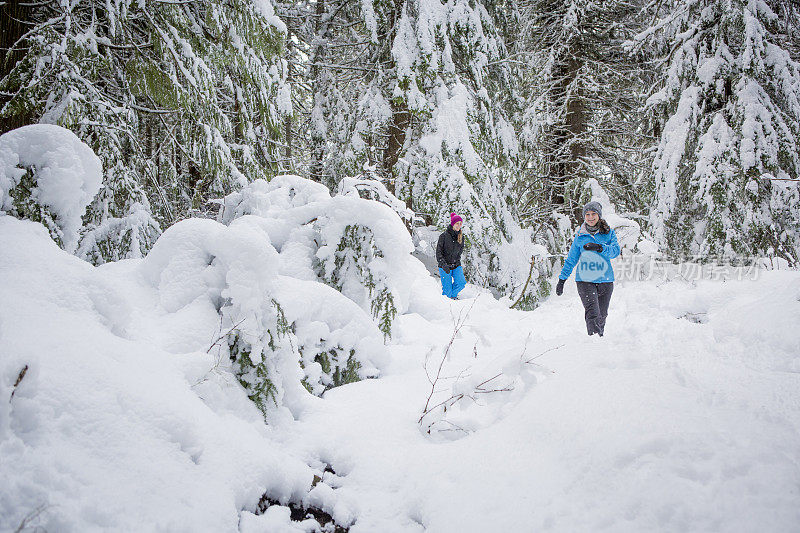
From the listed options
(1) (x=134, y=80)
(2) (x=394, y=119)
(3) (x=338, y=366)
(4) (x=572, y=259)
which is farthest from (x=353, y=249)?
(2) (x=394, y=119)

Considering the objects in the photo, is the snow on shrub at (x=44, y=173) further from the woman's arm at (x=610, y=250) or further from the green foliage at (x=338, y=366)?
the woman's arm at (x=610, y=250)

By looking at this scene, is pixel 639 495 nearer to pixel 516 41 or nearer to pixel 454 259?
pixel 454 259

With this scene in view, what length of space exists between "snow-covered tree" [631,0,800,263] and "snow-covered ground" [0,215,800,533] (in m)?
7.48

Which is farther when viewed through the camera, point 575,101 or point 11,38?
point 575,101

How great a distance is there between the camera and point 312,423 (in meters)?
2.62

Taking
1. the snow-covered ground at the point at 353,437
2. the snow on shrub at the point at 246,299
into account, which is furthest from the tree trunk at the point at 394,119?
the snow-covered ground at the point at 353,437

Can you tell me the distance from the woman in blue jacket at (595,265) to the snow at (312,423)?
178cm

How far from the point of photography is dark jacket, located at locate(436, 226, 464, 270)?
8.48 meters

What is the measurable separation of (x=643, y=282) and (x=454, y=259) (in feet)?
14.5

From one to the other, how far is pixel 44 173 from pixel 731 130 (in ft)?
35.7

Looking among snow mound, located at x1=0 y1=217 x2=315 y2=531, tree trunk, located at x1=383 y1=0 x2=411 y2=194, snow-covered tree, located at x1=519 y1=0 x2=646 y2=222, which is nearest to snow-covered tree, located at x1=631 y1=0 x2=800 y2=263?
snow-covered tree, located at x1=519 y1=0 x2=646 y2=222

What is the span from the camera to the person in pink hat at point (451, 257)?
27.6ft

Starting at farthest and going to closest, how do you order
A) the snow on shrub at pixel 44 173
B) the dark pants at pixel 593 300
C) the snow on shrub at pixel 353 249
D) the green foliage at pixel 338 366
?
1. the dark pants at pixel 593 300
2. the snow on shrub at pixel 353 249
3. the green foliage at pixel 338 366
4. the snow on shrub at pixel 44 173

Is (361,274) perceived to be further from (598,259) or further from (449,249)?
(449,249)
